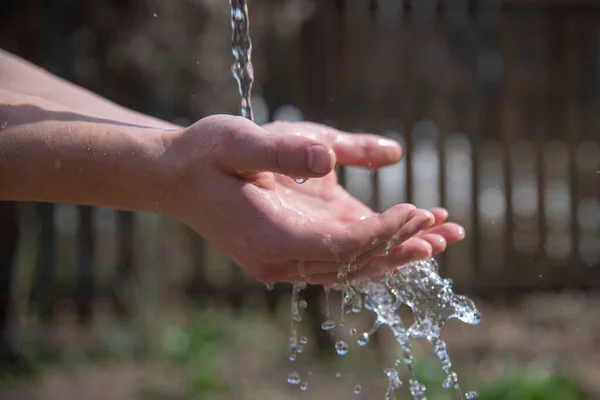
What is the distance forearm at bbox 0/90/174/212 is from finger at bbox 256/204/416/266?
354mm

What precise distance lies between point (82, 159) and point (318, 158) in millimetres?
677

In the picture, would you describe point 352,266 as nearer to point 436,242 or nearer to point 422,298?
point 436,242

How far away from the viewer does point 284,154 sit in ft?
4.64

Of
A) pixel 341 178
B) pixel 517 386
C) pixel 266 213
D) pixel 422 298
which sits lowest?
pixel 517 386

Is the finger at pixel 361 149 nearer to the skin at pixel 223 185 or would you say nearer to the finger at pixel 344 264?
the skin at pixel 223 185

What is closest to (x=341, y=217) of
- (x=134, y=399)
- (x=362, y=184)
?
(x=134, y=399)

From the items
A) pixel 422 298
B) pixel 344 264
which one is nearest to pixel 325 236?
pixel 344 264

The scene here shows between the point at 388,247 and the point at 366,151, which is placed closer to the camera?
the point at 388,247

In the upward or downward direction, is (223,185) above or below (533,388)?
above

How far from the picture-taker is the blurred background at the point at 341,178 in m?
4.30

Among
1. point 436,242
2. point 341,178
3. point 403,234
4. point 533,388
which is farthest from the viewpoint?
point 341,178

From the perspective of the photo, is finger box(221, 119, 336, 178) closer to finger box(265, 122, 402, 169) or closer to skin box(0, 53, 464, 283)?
skin box(0, 53, 464, 283)

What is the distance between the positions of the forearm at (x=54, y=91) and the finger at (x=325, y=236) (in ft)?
2.42

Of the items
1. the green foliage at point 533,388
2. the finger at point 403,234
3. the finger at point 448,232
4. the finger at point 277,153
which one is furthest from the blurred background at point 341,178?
the finger at point 277,153
